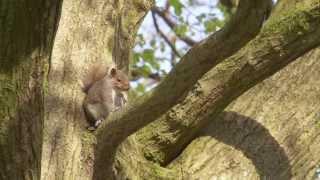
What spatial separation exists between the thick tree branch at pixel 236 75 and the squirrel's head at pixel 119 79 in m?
0.50

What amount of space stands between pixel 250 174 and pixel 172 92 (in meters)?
0.95

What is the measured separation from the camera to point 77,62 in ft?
11.3

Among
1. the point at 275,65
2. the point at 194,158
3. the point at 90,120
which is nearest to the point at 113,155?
the point at 90,120

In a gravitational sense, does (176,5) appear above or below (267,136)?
above

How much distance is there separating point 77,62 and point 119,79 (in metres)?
0.88

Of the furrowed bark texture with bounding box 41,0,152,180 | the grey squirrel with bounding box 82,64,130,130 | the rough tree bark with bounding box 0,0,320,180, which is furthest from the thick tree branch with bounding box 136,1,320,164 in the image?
the furrowed bark texture with bounding box 41,0,152,180

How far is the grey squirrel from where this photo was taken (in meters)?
3.31

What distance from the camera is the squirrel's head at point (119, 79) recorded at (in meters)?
3.79

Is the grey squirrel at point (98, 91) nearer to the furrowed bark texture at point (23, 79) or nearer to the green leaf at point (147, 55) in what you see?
the furrowed bark texture at point (23, 79)

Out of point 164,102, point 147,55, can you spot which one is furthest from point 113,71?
point 147,55

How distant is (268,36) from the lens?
2.93m

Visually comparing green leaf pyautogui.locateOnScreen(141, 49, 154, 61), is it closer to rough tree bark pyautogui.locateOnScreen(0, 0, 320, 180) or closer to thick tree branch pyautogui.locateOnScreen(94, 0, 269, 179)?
rough tree bark pyautogui.locateOnScreen(0, 0, 320, 180)

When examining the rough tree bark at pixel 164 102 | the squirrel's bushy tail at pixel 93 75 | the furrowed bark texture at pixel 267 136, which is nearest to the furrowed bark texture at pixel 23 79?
the rough tree bark at pixel 164 102

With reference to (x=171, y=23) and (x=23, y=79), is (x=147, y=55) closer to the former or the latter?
(x=171, y=23)
